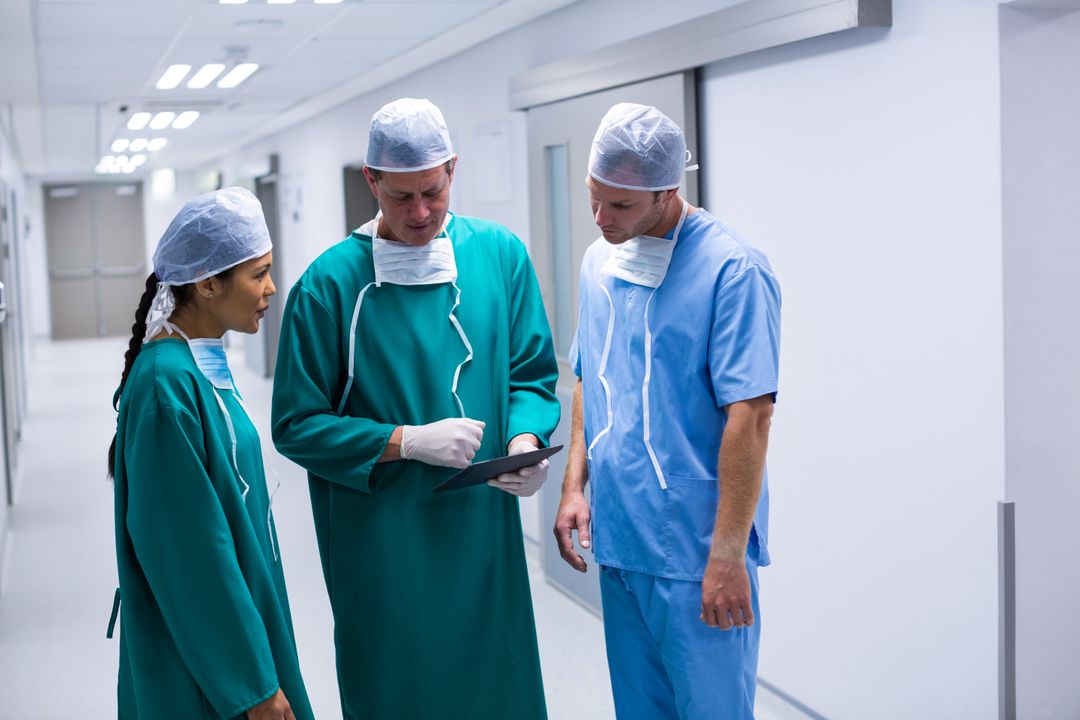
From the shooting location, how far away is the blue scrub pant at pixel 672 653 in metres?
1.90

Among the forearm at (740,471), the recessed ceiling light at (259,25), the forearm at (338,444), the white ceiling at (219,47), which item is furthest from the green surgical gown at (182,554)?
the recessed ceiling light at (259,25)

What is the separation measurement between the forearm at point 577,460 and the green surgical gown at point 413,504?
4.3 inches

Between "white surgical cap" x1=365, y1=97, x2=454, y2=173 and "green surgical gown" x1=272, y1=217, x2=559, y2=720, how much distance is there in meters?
0.18

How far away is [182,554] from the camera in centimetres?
159

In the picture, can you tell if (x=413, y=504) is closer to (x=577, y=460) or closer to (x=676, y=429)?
(x=577, y=460)

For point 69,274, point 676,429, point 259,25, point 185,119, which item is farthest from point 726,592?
point 69,274

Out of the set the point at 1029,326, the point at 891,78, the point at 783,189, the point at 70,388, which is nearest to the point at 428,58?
the point at 783,189

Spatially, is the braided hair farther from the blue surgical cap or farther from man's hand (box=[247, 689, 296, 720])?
man's hand (box=[247, 689, 296, 720])

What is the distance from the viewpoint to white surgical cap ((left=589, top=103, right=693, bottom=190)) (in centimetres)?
191

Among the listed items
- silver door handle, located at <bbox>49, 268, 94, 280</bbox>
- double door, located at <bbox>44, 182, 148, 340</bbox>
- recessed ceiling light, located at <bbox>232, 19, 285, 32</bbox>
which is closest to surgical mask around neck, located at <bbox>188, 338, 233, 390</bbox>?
recessed ceiling light, located at <bbox>232, 19, 285, 32</bbox>

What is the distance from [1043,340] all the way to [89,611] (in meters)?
3.59

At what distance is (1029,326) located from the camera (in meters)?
2.36

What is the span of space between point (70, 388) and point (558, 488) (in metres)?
8.01

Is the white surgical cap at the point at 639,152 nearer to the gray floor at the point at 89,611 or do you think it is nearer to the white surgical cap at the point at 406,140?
the white surgical cap at the point at 406,140
